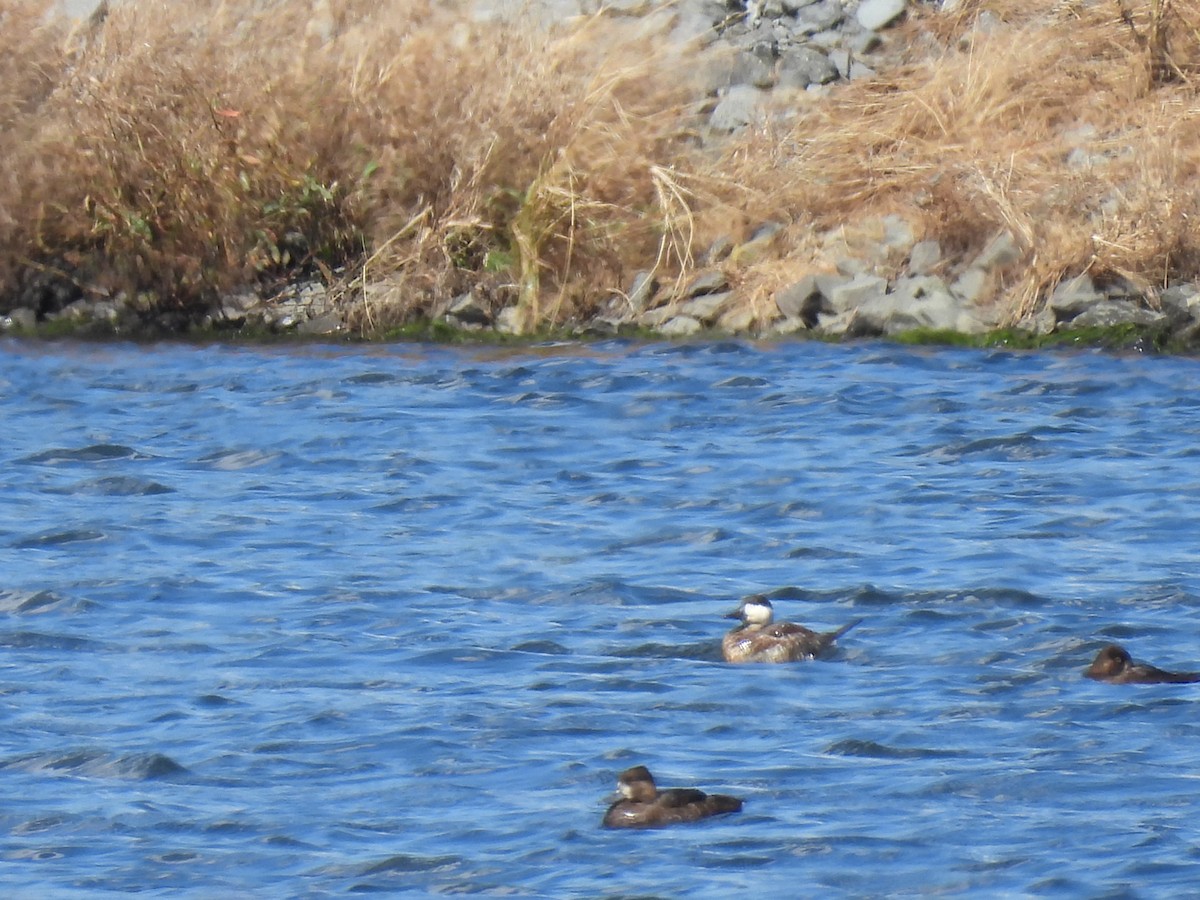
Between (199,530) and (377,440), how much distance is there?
7.80 feet

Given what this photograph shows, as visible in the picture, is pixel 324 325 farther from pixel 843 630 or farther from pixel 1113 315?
pixel 843 630

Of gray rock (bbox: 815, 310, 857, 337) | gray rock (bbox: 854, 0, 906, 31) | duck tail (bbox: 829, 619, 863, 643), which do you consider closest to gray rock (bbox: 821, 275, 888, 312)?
gray rock (bbox: 815, 310, 857, 337)

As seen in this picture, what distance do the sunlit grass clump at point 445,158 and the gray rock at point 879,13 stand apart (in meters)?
1.64

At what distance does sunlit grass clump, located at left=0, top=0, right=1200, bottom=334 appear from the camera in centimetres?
1733

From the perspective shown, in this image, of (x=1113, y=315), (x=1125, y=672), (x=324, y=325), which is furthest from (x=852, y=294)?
(x=1125, y=672)

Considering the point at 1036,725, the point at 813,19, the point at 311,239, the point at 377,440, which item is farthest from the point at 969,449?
the point at 813,19

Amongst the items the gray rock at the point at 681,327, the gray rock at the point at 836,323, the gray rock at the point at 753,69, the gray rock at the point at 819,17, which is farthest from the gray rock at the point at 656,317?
the gray rock at the point at 819,17

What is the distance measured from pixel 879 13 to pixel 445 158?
4.35 meters

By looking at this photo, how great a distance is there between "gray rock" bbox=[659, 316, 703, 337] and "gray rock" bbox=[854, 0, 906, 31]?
4.16m

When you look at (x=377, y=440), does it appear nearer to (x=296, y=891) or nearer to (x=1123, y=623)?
(x=1123, y=623)

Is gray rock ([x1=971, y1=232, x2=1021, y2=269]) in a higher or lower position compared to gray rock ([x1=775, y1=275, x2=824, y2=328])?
higher

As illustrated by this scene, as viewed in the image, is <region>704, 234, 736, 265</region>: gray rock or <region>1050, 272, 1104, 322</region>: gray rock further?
<region>704, 234, 736, 265</region>: gray rock

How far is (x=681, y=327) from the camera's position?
55.1 feet

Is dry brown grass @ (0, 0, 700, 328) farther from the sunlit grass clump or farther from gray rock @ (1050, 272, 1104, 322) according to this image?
gray rock @ (1050, 272, 1104, 322)
